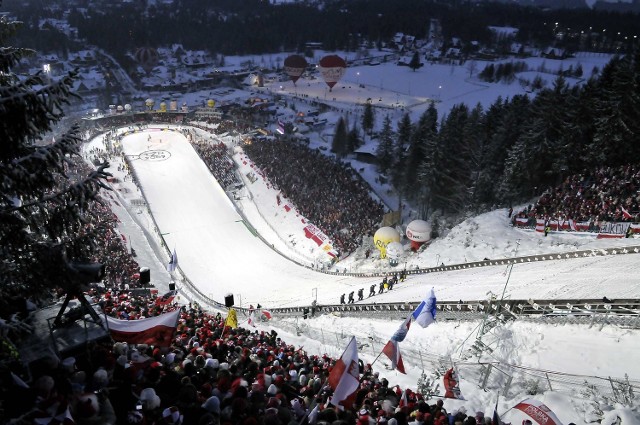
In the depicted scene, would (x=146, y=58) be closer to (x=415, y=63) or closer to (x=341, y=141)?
(x=415, y=63)

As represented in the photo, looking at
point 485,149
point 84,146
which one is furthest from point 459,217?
point 84,146

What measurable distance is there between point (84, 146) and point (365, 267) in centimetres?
4256

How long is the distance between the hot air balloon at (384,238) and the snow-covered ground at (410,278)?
0.88 metres

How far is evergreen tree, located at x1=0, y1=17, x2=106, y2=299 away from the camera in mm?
5293

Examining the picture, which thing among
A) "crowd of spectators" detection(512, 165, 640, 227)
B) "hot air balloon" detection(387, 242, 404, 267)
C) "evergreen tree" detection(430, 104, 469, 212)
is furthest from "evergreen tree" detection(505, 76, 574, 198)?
"hot air balloon" detection(387, 242, 404, 267)

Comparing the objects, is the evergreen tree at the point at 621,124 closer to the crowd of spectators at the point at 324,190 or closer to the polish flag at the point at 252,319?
the crowd of spectators at the point at 324,190

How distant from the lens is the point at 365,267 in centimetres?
3148

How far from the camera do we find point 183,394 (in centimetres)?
661

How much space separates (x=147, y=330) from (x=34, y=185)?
4910 mm

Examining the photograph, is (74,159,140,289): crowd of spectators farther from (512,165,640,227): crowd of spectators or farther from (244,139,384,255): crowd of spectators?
(512,165,640,227): crowd of spectators

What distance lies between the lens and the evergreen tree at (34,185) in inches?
208

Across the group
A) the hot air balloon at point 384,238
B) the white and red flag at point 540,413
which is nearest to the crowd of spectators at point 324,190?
the hot air balloon at point 384,238

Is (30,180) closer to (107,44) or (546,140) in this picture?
(546,140)

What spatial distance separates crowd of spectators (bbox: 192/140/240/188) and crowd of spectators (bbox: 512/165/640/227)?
2866 cm
